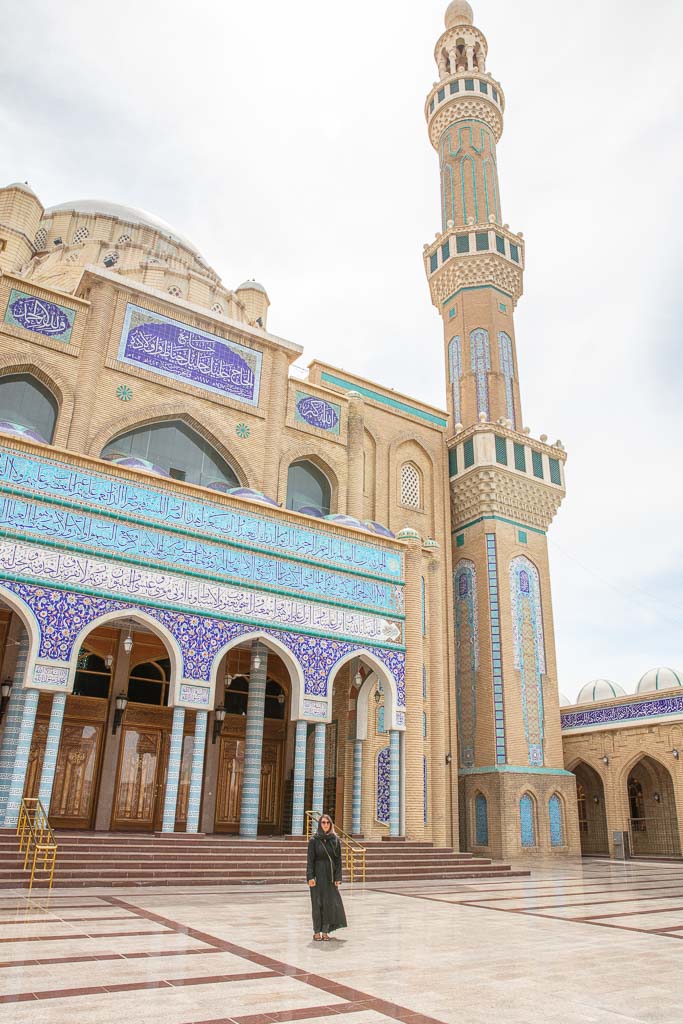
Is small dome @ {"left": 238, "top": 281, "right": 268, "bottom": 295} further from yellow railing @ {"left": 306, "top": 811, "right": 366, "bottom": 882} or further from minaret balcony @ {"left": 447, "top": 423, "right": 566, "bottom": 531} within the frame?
yellow railing @ {"left": 306, "top": 811, "right": 366, "bottom": 882}

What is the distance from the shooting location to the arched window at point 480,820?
15492 mm

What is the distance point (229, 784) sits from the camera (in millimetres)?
13227

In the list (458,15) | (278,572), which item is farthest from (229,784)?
(458,15)

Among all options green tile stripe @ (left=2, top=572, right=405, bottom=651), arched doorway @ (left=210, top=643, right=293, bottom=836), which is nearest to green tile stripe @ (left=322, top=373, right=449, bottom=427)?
arched doorway @ (left=210, top=643, right=293, bottom=836)

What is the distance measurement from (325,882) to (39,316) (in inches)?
432

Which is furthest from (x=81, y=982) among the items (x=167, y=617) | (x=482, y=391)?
(x=482, y=391)

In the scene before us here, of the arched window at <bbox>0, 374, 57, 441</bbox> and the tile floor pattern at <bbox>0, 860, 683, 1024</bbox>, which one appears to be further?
the arched window at <bbox>0, 374, 57, 441</bbox>

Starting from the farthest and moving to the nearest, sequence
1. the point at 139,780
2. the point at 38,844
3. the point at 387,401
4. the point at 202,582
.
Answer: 1. the point at 387,401
2. the point at 139,780
3. the point at 202,582
4. the point at 38,844

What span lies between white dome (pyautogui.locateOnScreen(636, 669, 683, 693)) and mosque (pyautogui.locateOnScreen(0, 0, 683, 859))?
3.1 inches

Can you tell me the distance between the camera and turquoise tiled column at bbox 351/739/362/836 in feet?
38.8

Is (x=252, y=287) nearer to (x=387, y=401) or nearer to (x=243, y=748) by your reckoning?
(x=387, y=401)

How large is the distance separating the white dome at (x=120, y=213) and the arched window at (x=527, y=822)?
1745 cm

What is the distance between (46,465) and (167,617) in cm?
243

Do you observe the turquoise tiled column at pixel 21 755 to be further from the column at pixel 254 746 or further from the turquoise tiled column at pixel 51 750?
the column at pixel 254 746
